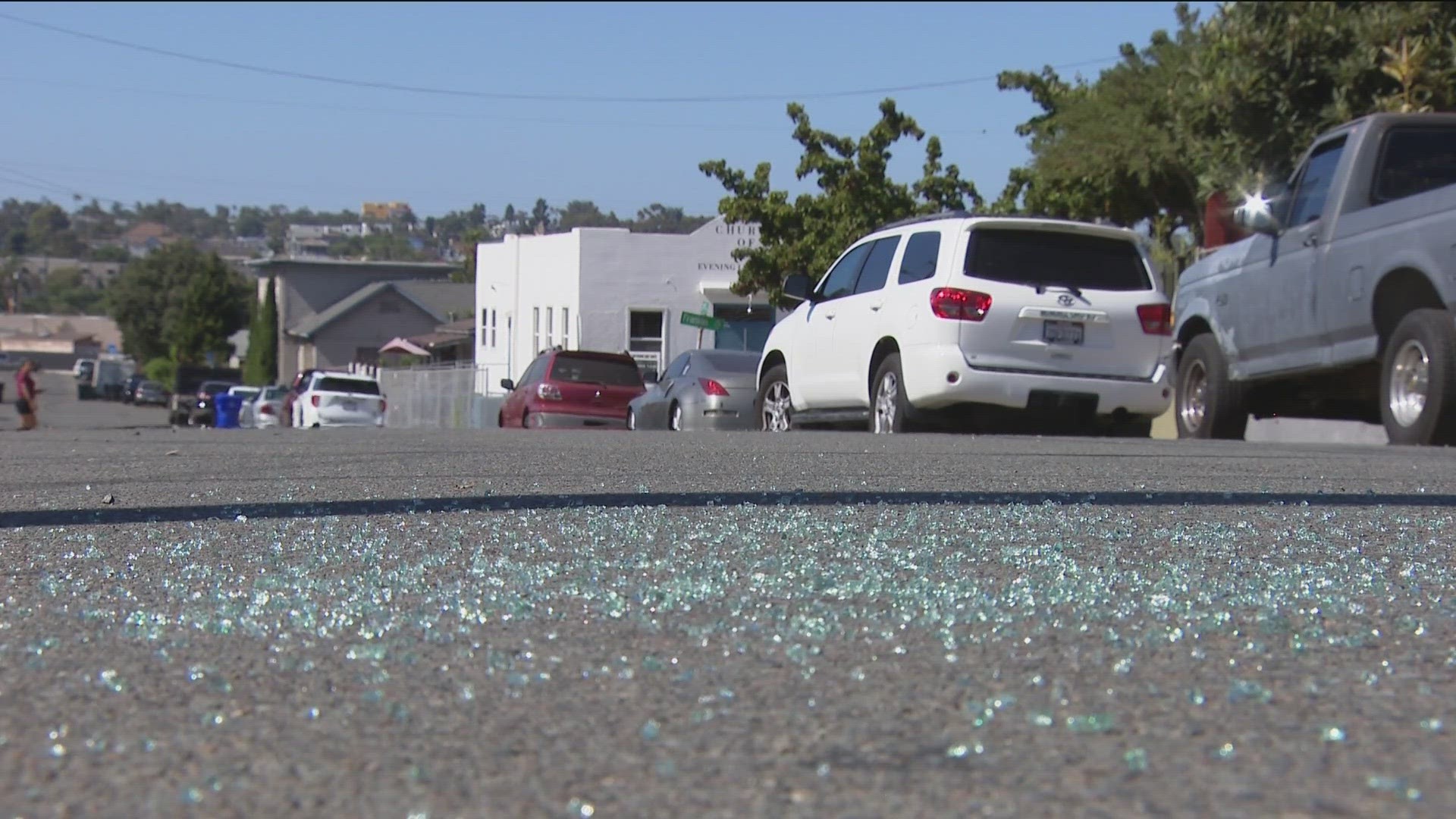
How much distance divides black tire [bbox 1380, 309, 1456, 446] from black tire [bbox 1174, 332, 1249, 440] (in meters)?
1.90

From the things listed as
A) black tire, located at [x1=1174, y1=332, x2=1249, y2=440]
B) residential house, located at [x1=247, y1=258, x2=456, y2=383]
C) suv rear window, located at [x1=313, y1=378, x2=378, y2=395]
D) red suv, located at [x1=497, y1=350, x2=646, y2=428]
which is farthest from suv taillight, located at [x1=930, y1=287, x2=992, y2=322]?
residential house, located at [x1=247, y1=258, x2=456, y2=383]

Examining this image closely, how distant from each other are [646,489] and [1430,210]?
531 cm

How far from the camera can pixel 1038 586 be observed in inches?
179

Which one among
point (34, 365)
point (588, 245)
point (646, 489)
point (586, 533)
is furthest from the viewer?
point (588, 245)

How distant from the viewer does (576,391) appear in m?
22.6

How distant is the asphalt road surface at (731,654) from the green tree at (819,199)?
96.7 ft

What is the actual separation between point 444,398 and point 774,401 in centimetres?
2823

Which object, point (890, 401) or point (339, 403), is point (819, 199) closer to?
point (339, 403)

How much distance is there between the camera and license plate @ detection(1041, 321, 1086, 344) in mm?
12148

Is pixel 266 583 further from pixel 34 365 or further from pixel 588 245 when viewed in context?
pixel 588 245

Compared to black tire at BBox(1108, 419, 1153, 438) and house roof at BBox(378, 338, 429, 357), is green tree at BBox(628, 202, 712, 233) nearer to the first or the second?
house roof at BBox(378, 338, 429, 357)

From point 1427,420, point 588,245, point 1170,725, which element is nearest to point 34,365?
point 588,245

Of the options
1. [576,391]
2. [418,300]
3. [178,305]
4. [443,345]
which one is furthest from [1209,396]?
[178,305]

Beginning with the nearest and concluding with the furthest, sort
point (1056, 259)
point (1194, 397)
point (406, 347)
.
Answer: point (1056, 259), point (1194, 397), point (406, 347)
